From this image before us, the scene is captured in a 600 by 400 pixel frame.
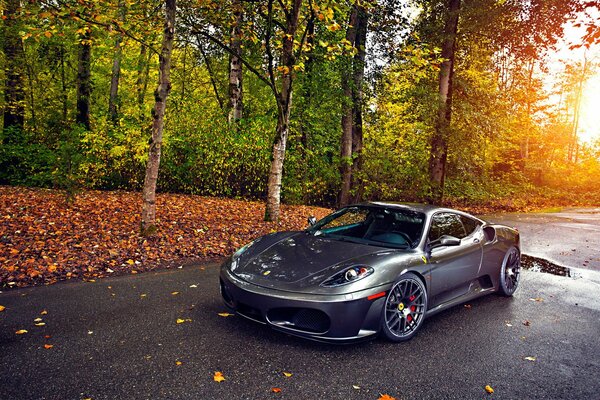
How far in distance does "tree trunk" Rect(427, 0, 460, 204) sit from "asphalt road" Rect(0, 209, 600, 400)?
10839 mm

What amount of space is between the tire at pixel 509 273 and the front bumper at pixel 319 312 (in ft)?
8.59

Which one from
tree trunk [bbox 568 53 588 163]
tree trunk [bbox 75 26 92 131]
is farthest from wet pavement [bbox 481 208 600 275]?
tree trunk [bbox 568 53 588 163]

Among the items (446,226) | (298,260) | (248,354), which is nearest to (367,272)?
(298,260)

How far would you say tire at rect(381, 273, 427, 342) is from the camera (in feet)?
12.4

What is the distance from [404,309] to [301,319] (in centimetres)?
108

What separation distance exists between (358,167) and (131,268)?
10.7 m

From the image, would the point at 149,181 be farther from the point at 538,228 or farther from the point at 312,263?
the point at 538,228

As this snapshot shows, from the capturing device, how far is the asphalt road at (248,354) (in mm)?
2951

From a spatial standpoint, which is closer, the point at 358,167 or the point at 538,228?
the point at 538,228

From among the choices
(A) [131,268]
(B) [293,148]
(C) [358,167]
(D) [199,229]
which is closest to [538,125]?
(C) [358,167]

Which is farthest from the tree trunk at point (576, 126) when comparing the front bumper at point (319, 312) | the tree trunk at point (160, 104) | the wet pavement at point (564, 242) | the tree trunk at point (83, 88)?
the front bumper at point (319, 312)

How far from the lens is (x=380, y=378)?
3.17m

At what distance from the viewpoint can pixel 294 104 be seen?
14.8 metres

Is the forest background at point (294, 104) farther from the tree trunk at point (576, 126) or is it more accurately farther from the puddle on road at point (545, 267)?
the tree trunk at point (576, 126)
